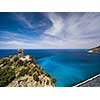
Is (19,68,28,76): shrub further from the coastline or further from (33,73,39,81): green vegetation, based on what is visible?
the coastline

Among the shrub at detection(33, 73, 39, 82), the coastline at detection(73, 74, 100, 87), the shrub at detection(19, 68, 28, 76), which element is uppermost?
the shrub at detection(19, 68, 28, 76)

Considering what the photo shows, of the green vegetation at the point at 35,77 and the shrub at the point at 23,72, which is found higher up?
the shrub at the point at 23,72

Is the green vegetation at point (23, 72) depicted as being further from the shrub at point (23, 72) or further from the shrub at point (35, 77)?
the shrub at point (35, 77)

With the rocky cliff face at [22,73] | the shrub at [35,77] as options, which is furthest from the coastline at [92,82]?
the shrub at [35,77]

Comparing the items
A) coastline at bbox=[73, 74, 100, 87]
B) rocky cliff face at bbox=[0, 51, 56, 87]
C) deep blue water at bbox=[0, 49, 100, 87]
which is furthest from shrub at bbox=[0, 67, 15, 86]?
coastline at bbox=[73, 74, 100, 87]

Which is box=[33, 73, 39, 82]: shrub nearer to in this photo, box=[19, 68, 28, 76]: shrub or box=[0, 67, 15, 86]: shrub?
box=[19, 68, 28, 76]: shrub

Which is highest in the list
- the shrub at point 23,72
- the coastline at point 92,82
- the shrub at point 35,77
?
the shrub at point 23,72

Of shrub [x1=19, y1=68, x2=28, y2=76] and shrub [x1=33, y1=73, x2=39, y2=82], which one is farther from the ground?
shrub [x1=19, y1=68, x2=28, y2=76]
